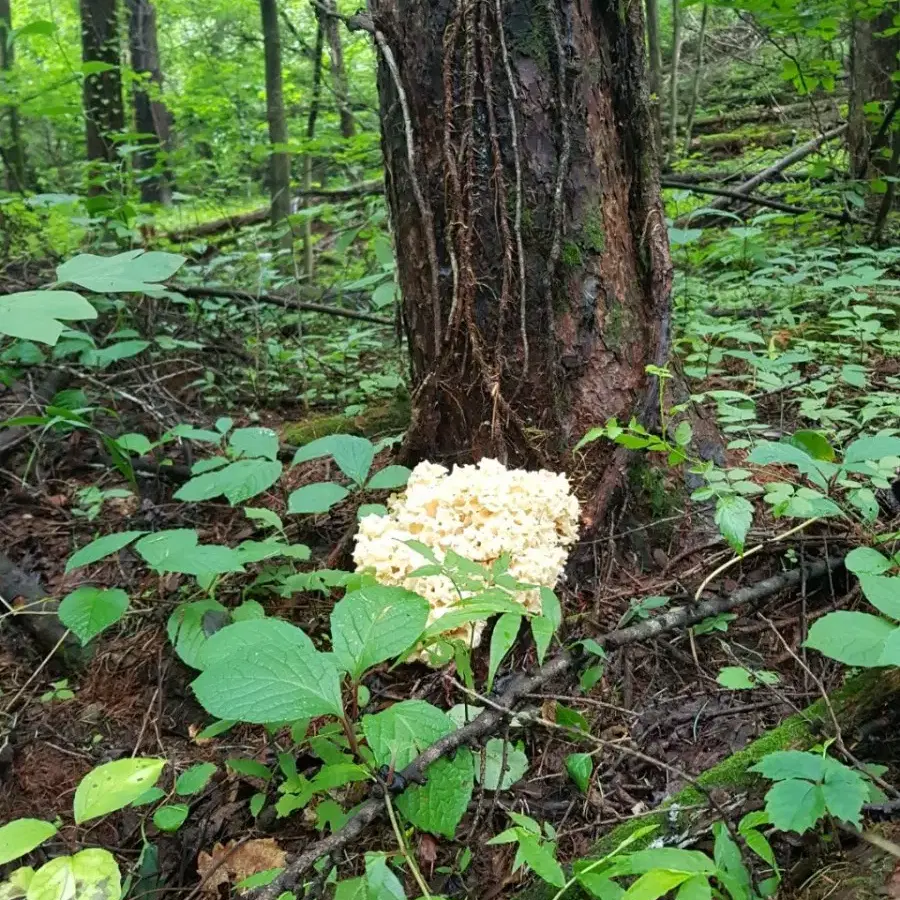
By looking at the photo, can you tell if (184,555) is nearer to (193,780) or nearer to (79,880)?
(193,780)

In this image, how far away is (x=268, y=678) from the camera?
147 centimetres

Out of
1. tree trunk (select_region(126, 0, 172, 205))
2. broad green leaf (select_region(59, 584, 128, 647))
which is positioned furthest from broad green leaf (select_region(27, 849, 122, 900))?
tree trunk (select_region(126, 0, 172, 205))

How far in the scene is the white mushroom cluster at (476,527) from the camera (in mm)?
2400

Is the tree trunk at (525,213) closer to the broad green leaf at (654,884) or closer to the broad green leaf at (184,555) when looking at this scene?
the broad green leaf at (184,555)

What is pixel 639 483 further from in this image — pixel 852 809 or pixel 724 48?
pixel 724 48

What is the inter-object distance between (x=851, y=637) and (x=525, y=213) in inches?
75.1

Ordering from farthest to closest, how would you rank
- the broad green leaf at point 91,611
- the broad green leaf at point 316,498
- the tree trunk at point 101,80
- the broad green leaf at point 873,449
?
the tree trunk at point 101,80, the broad green leaf at point 316,498, the broad green leaf at point 91,611, the broad green leaf at point 873,449

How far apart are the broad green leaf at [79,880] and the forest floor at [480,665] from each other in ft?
1.72

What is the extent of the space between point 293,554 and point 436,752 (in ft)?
3.73

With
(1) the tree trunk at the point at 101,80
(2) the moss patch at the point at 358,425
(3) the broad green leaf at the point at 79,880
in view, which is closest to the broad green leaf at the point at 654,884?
(3) the broad green leaf at the point at 79,880

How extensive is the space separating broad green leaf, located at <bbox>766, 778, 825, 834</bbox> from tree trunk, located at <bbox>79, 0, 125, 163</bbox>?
8.69m

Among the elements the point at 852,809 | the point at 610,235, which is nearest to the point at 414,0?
the point at 610,235

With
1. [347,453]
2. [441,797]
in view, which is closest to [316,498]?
[347,453]

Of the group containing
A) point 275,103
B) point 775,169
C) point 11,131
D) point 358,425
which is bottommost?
point 358,425
